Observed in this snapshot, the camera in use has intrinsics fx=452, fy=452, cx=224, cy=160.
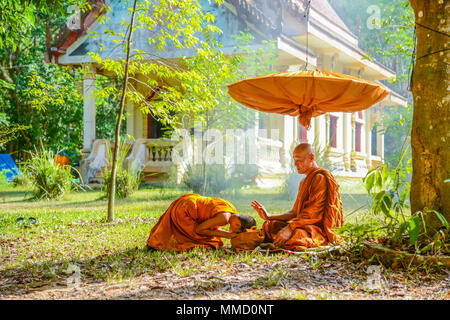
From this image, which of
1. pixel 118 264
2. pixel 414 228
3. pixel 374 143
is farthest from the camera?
pixel 374 143

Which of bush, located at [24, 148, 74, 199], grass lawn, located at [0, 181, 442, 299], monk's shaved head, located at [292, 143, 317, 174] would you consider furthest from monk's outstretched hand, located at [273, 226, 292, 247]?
bush, located at [24, 148, 74, 199]

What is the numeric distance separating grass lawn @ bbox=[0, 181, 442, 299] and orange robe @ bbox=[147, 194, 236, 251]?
8.7 inches

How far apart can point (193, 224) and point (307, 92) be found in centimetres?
210

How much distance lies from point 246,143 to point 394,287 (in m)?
10.6

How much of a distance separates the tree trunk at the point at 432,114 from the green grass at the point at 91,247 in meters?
1.65

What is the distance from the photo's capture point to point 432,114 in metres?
4.56

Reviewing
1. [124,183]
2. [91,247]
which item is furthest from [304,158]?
[124,183]

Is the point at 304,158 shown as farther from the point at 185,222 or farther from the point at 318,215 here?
the point at 185,222

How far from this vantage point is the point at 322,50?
16062 mm

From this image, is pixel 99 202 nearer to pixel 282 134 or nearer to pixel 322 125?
pixel 282 134

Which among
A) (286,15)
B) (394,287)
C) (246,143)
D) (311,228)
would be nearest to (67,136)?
(246,143)

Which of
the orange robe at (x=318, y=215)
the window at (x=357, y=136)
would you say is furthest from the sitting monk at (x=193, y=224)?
the window at (x=357, y=136)

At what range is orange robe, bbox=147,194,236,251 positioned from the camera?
214 inches

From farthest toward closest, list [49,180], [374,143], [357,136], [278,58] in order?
[374,143]
[357,136]
[278,58]
[49,180]
